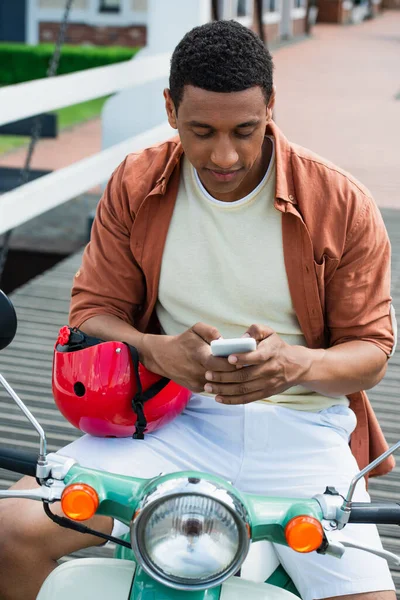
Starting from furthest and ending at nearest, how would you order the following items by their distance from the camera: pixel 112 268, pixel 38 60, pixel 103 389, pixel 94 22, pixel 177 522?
pixel 94 22, pixel 38 60, pixel 112 268, pixel 103 389, pixel 177 522

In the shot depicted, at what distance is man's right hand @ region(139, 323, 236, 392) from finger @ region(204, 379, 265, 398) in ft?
0.11

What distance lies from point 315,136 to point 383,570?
9304 mm

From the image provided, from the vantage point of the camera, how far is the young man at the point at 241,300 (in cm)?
175

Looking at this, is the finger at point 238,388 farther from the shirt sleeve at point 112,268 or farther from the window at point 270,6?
the window at point 270,6

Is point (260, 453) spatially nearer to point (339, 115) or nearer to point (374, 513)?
point (374, 513)

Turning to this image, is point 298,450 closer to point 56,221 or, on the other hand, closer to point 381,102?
point 56,221

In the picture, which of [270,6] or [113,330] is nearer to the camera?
[113,330]

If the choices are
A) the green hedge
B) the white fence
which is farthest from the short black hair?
the green hedge

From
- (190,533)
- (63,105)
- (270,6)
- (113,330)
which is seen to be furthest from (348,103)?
(190,533)

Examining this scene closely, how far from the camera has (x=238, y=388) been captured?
173cm

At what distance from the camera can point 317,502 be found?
1.37 metres

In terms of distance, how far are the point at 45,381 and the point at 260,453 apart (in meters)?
1.71

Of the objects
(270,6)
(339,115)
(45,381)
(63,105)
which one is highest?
(63,105)

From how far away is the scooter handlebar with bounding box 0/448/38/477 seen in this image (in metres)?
1.43
